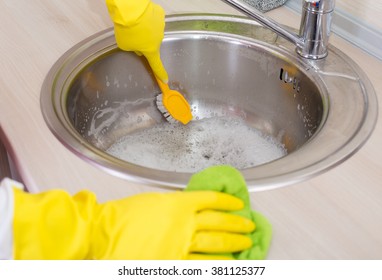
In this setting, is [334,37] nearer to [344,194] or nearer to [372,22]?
[372,22]

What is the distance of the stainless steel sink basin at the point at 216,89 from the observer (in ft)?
3.47

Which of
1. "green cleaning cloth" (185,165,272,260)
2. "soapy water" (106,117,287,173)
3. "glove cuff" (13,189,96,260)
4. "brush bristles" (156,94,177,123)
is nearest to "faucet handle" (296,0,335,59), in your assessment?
Answer: "soapy water" (106,117,287,173)

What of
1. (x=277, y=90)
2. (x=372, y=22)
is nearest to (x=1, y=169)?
(x=277, y=90)

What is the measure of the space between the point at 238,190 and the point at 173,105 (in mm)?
590

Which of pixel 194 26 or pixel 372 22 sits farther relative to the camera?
pixel 194 26

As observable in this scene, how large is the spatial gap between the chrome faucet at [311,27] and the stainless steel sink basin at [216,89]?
2 cm

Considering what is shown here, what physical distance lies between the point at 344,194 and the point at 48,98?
60 centimetres

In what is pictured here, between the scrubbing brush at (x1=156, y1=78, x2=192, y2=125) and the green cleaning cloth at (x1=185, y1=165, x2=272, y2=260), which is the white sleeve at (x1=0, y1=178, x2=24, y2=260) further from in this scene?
the scrubbing brush at (x1=156, y1=78, x2=192, y2=125)

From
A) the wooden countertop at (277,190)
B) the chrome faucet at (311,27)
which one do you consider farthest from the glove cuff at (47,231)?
the chrome faucet at (311,27)

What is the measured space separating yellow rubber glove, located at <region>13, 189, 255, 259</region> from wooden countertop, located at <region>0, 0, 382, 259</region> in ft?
0.31

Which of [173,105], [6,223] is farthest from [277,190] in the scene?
[173,105]

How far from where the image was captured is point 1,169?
1.27 m

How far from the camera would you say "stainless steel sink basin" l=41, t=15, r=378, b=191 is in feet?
3.47
